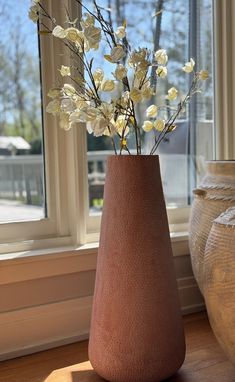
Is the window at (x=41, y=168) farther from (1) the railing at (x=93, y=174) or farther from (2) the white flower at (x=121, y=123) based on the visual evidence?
(2) the white flower at (x=121, y=123)

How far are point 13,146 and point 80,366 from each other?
2.06 ft

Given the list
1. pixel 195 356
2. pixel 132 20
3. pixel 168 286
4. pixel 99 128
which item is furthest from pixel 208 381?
pixel 132 20

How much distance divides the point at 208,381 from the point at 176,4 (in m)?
1.22

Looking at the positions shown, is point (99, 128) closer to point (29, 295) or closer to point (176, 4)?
point (29, 295)

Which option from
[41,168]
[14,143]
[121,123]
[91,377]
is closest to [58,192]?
[41,168]

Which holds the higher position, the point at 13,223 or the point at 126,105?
the point at 126,105

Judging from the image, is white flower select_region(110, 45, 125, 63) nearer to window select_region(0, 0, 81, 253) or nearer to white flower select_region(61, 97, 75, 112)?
white flower select_region(61, 97, 75, 112)

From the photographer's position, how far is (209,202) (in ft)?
4.02

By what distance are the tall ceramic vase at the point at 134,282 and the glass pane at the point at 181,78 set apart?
581mm

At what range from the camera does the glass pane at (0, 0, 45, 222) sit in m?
1.26

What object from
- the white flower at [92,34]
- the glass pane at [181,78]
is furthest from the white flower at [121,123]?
the glass pane at [181,78]

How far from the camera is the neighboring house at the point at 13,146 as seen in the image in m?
1.28

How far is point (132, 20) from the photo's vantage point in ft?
4.89

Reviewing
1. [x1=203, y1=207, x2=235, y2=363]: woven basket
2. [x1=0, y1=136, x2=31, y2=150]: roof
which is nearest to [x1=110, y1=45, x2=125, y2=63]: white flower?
[x1=203, y1=207, x2=235, y2=363]: woven basket
